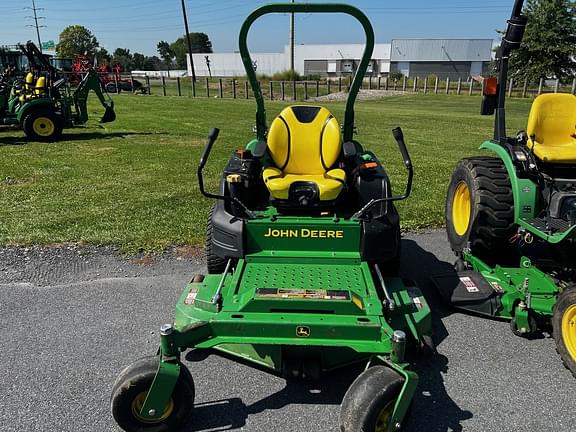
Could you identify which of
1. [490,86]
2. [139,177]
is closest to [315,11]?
[490,86]

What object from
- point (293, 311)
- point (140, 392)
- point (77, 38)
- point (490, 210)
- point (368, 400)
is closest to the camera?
point (368, 400)

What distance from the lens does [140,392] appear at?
85.7 inches

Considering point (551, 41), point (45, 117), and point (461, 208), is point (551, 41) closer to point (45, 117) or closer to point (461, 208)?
point (45, 117)

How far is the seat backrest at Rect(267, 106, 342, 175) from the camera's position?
152 inches

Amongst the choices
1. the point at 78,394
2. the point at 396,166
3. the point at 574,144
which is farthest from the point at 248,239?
the point at 396,166

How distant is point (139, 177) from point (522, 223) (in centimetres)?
526

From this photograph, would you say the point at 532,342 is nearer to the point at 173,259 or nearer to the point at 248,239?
the point at 248,239

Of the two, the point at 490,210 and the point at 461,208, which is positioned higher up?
the point at 490,210

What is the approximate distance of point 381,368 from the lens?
85.4 inches

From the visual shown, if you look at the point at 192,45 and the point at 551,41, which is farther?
the point at 192,45

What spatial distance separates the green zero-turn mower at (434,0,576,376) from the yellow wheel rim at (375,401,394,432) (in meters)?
1.20

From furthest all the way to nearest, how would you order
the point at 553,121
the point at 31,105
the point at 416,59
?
the point at 416,59
the point at 31,105
the point at 553,121

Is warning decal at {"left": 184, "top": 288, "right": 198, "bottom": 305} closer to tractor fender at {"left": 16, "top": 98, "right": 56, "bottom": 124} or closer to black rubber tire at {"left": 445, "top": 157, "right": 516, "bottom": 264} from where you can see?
black rubber tire at {"left": 445, "top": 157, "right": 516, "bottom": 264}

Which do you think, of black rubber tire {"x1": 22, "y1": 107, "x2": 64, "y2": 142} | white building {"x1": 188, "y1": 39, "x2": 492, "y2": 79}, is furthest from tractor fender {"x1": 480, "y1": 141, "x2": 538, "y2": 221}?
white building {"x1": 188, "y1": 39, "x2": 492, "y2": 79}
